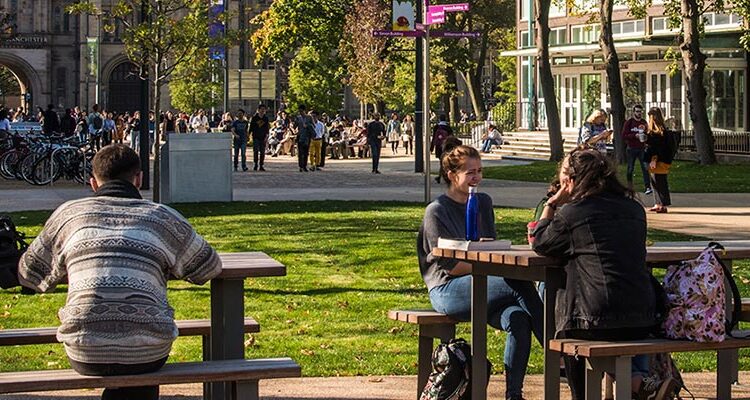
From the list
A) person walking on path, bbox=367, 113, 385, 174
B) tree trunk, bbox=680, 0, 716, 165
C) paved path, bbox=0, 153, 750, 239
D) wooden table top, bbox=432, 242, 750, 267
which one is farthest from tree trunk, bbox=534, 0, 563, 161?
wooden table top, bbox=432, 242, 750, 267

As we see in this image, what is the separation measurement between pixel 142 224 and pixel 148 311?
385 mm

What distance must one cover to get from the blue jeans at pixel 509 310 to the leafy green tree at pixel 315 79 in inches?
2599

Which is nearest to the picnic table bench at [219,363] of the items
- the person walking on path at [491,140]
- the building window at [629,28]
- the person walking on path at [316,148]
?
the person walking on path at [316,148]

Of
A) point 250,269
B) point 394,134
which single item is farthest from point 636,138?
point 394,134

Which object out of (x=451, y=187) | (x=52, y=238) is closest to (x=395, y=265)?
(x=451, y=187)

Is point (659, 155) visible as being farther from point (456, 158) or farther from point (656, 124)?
point (456, 158)

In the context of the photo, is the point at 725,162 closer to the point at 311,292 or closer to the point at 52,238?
the point at 311,292

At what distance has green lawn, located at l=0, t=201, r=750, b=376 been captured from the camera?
34.2 feet

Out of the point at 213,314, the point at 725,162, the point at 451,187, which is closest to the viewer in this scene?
the point at 213,314

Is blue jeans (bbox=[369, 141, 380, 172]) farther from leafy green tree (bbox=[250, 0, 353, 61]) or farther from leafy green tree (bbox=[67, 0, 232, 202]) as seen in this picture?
leafy green tree (bbox=[250, 0, 353, 61])

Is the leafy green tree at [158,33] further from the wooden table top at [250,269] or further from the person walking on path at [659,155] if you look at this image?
the wooden table top at [250,269]

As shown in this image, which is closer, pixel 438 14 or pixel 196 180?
pixel 438 14

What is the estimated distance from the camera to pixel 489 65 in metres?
117

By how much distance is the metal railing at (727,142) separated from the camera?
146 ft
